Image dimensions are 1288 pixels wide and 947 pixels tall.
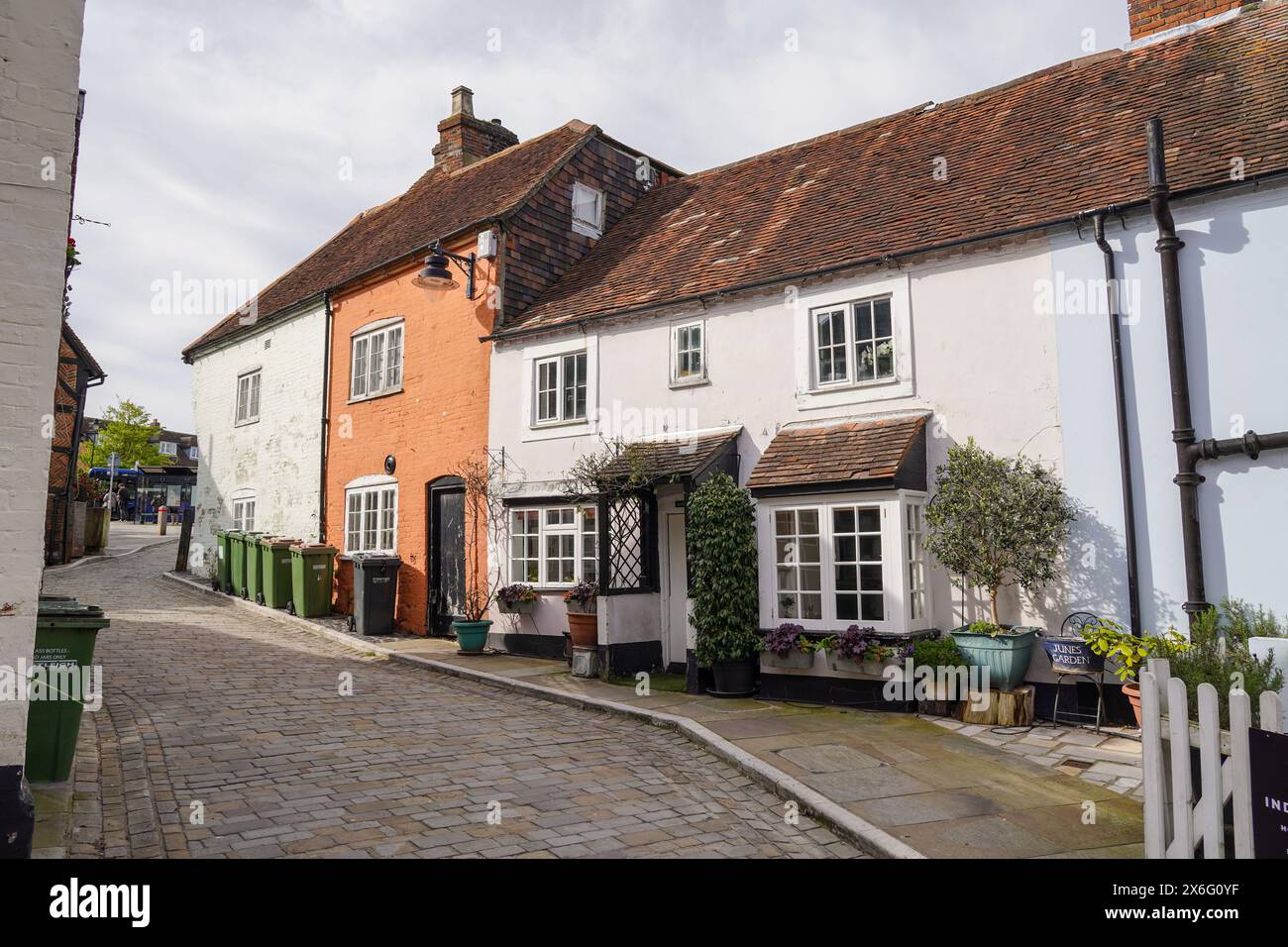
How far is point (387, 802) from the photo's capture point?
18.8ft

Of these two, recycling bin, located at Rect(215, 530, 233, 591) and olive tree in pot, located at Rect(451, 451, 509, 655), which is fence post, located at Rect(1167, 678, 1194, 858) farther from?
recycling bin, located at Rect(215, 530, 233, 591)

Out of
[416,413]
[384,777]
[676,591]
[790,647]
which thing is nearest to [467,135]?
[416,413]

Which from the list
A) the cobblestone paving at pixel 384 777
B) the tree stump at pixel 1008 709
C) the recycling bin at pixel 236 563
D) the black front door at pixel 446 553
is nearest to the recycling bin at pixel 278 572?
the recycling bin at pixel 236 563

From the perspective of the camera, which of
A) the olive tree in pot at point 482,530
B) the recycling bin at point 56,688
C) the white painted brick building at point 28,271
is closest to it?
the white painted brick building at point 28,271

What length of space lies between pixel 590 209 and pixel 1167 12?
9.24 metres

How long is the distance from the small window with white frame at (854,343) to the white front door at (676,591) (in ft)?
9.56

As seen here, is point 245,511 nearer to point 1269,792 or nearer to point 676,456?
point 676,456

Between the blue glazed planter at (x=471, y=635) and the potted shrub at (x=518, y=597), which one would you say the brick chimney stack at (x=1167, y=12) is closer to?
the potted shrub at (x=518, y=597)

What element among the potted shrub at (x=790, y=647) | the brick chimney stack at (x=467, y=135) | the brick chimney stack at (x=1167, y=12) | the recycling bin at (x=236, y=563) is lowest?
the potted shrub at (x=790, y=647)

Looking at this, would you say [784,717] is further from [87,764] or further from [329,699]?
[87,764]

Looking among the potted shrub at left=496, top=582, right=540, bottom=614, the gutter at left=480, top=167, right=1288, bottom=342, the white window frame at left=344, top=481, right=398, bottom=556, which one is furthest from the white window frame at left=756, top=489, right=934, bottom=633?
the white window frame at left=344, top=481, right=398, bottom=556

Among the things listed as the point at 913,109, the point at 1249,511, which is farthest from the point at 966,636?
the point at 913,109

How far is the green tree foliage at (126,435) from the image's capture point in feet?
133
